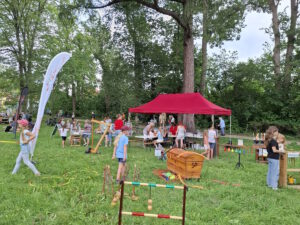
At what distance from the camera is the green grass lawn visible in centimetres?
449

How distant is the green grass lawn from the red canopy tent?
14.4 ft

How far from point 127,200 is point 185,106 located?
821 centimetres

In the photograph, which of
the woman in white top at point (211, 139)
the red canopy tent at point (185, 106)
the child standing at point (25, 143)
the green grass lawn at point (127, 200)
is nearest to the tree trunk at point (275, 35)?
the red canopy tent at point (185, 106)

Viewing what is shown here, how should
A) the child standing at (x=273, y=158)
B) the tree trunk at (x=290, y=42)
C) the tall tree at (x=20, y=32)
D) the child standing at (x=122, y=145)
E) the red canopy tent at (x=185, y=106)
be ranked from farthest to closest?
the tall tree at (x=20, y=32), the tree trunk at (x=290, y=42), the red canopy tent at (x=185, y=106), the child standing at (x=273, y=158), the child standing at (x=122, y=145)

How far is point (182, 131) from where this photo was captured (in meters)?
12.6

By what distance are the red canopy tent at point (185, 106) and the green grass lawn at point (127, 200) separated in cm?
440

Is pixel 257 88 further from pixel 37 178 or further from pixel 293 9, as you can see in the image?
pixel 37 178

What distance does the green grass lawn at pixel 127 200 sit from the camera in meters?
4.49

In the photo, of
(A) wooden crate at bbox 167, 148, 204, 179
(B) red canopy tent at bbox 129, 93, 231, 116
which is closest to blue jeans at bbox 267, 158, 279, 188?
(A) wooden crate at bbox 167, 148, 204, 179

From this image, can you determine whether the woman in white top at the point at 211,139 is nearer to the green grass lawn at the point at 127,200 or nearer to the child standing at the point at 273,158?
the green grass lawn at the point at 127,200

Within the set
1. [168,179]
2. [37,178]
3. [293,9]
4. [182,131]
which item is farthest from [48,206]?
[293,9]

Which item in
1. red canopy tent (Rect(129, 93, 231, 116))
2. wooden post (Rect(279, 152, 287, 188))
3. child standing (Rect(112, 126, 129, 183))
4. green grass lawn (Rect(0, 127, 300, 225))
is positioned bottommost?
green grass lawn (Rect(0, 127, 300, 225))

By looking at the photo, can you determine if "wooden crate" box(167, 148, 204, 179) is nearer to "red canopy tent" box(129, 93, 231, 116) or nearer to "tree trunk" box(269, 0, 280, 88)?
"red canopy tent" box(129, 93, 231, 116)

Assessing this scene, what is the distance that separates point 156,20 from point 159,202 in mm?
22406
